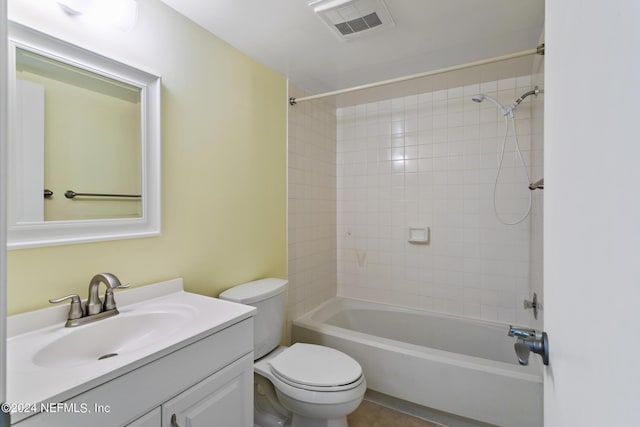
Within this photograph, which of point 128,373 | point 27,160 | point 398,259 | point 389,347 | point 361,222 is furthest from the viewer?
point 361,222

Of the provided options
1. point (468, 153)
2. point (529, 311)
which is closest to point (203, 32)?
point (468, 153)

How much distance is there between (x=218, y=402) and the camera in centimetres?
105

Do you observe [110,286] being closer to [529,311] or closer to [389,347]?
[389,347]

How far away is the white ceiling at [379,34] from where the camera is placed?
1.42m

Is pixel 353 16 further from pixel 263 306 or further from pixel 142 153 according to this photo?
pixel 263 306

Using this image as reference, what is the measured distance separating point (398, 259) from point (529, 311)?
1.02m

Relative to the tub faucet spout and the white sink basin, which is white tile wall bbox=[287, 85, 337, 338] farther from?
the tub faucet spout

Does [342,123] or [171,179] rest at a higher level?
[342,123]

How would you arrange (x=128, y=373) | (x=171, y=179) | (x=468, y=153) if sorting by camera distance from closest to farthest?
(x=128, y=373), (x=171, y=179), (x=468, y=153)

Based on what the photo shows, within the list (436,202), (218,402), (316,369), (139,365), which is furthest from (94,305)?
(436,202)

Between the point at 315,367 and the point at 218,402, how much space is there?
585mm

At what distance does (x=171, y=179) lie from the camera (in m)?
1.40

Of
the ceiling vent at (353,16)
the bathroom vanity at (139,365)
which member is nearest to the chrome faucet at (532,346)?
the bathroom vanity at (139,365)

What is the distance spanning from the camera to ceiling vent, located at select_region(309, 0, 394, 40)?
1371mm
